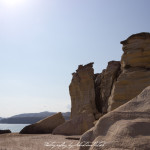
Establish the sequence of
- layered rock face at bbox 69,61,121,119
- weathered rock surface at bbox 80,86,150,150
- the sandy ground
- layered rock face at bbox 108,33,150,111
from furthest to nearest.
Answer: layered rock face at bbox 69,61,121,119 < layered rock face at bbox 108,33,150,111 < the sandy ground < weathered rock surface at bbox 80,86,150,150

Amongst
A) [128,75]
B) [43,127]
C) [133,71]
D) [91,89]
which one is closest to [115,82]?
[128,75]

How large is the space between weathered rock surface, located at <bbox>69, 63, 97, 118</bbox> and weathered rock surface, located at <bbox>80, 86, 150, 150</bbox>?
21.5 m

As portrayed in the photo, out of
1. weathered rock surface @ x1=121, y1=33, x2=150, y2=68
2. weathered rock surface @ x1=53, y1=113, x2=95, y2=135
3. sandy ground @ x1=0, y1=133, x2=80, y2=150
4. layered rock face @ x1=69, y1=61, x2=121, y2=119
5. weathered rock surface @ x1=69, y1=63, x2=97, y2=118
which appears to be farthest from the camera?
weathered rock surface @ x1=69, y1=63, x2=97, y2=118

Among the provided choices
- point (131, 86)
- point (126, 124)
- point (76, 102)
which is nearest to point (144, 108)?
point (126, 124)

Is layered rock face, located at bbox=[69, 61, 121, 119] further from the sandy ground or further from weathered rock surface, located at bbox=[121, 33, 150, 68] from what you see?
the sandy ground

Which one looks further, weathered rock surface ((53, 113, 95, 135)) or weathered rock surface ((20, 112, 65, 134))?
weathered rock surface ((20, 112, 65, 134))

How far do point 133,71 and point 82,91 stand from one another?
487 inches

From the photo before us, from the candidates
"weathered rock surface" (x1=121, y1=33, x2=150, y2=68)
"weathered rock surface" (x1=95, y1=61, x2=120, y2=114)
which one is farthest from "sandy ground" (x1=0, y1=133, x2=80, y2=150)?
"weathered rock surface" (x1=95, y1=61, x2=120, y2=114)

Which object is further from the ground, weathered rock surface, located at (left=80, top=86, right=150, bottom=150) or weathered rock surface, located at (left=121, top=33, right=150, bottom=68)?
weathered rock surface, located at (left=121, top=33, right=150, bottom=68)

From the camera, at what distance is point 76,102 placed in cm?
2933

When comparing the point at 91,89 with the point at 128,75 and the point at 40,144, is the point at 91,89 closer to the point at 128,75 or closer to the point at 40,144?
the point at 128,75

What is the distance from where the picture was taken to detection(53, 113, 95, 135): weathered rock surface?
12852 mm

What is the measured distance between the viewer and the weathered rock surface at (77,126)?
1285 cm

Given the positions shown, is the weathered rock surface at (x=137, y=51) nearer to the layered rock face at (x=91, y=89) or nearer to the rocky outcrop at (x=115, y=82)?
the rocky outcrop at (x=115, y=82)
